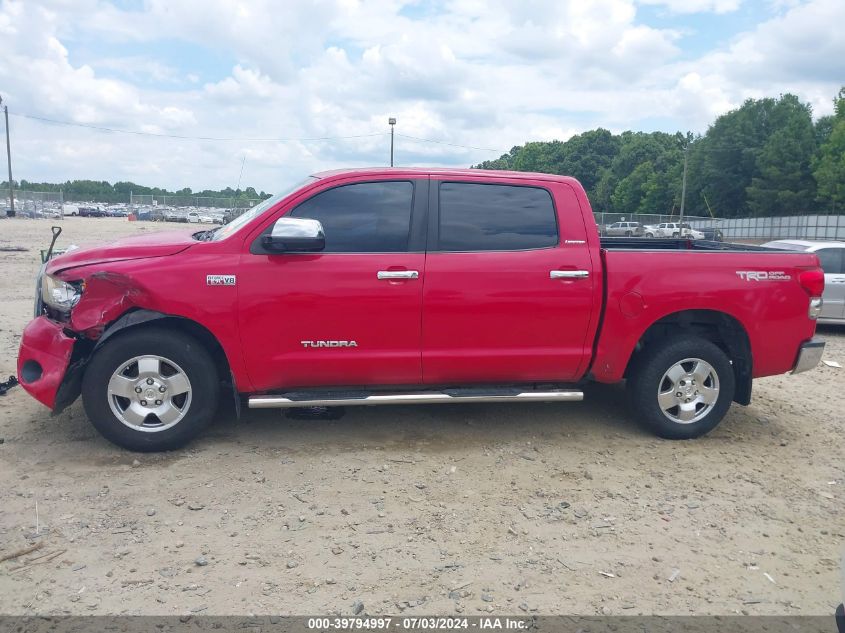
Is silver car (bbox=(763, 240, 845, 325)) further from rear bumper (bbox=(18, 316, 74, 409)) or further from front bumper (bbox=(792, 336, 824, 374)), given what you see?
rear bumper (bbox=(18, 316, 74, 409))

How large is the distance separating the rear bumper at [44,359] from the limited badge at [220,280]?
950 mm

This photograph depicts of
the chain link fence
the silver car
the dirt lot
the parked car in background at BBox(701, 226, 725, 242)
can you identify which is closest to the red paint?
the dirt lot

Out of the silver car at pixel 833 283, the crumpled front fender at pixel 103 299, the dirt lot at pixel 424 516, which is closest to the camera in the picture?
the dirt lot at pixel 424 516

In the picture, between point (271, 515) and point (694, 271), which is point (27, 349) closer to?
point (271, 515)

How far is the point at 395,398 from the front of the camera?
476 cm

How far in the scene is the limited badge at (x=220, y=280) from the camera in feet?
14.9

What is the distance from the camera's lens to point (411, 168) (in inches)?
198

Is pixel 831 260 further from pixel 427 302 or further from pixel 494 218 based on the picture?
pixel 427 302

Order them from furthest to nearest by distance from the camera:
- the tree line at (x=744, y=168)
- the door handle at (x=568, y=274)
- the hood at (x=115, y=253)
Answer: the tree line at (x=744, y=168)
the door handle at (x=568, y=274)
the hood at (x=115, y=253)

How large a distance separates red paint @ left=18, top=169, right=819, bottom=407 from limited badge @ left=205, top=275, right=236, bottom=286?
35 millimetres

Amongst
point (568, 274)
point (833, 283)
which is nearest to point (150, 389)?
point (568, 274)

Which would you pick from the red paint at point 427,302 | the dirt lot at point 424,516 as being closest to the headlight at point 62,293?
the red paint at point 427,302

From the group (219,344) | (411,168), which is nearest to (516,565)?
(219,344)

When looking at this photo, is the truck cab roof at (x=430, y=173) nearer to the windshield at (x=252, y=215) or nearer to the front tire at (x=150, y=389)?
the windshield at (x=252, y=215)
